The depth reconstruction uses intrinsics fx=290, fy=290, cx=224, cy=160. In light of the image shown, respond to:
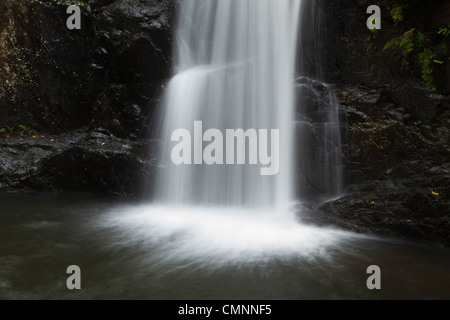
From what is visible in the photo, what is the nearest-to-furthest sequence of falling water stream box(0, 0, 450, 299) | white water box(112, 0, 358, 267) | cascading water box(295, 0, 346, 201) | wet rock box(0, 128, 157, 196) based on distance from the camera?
falling water stream box(0, 0, 450, 299) < white water box(112, 0, 358, 267) < cascading water box(295, 0, 346, 201) < wet rock box(0, 128, 157, 196)

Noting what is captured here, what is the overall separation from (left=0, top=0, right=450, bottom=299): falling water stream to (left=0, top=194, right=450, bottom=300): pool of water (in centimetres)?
2

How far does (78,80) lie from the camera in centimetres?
791

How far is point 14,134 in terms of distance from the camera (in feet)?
24.7

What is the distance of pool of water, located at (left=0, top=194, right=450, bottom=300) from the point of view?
300cm

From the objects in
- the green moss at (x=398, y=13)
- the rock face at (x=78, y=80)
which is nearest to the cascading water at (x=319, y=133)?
the green moss at (x=398, y=13)

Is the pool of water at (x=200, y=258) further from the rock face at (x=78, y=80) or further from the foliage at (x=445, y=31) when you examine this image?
the foliage at (x=445, y=31)

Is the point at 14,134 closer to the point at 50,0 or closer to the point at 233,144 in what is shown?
the point at 50,0

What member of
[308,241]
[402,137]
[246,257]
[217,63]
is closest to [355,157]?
[402,137]

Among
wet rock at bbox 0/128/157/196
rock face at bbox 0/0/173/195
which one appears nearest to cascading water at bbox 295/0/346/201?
wet rock at bbox 0/128/157/196

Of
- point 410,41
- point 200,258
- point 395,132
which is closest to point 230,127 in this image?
point 395,132

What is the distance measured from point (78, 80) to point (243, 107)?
4658 millimetres

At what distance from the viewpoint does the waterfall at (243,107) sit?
628 centimetres

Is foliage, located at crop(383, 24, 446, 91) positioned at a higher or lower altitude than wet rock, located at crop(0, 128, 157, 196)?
→ higher

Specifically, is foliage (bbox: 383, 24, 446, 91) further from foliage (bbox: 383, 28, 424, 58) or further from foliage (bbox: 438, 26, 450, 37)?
foliage (bbox: 438, 26, 450, 37)
